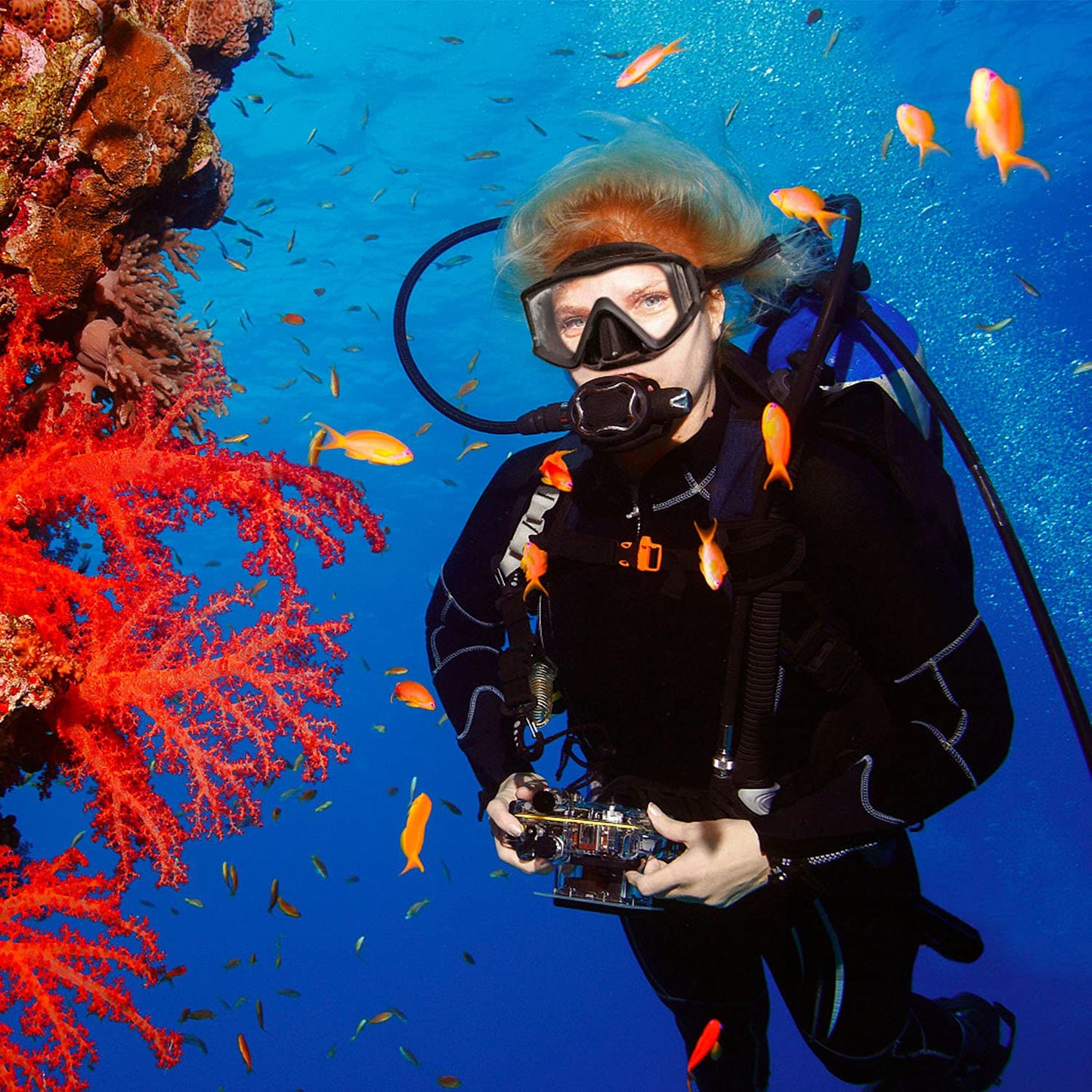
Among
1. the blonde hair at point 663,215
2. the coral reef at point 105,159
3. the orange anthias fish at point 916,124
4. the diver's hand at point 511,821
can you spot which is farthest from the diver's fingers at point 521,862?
the orange anthias fish at point 916,124

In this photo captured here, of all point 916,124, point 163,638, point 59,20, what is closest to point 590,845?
point 163,638

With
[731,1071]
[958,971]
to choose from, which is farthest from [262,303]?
[958,971]

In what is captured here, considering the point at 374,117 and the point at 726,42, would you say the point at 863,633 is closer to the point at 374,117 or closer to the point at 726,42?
the point at 374,117

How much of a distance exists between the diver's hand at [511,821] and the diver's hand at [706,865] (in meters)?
0.41

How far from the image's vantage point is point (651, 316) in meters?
2.71

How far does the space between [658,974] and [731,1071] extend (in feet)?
2.16

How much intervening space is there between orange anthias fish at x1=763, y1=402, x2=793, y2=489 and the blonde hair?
90 centimetres

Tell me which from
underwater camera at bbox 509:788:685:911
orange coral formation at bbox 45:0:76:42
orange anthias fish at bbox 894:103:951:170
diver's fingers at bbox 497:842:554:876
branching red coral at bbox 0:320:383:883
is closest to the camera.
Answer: underwater camera at bbox 509:788:685:911

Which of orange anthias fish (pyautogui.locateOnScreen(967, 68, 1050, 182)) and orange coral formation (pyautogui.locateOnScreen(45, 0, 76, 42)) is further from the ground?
orange coral formation (pyautogui.locateOnScreen(45, 0, 76, 42))

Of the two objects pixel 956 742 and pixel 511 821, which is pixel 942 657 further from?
pixel 511 821

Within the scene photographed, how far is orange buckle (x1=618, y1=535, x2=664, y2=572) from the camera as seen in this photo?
9.36ft

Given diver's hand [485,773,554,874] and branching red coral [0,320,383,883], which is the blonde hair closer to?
branching red coral [0,320,383,883]

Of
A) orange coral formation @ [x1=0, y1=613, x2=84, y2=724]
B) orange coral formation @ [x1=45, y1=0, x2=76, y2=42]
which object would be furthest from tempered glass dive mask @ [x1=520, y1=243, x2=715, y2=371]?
orange coral formation @ [x1=45, y1=0, x2=76, y2=42]

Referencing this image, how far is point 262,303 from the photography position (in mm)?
19172
